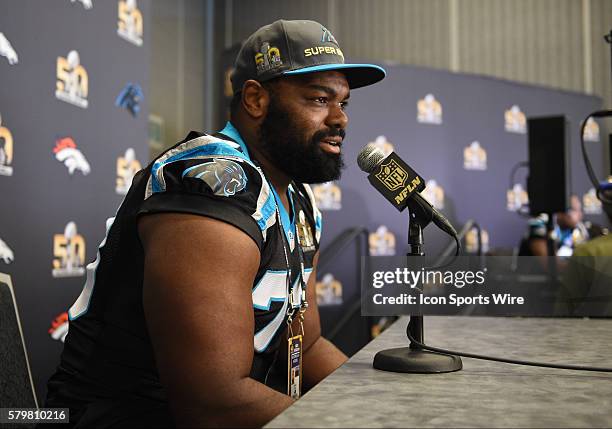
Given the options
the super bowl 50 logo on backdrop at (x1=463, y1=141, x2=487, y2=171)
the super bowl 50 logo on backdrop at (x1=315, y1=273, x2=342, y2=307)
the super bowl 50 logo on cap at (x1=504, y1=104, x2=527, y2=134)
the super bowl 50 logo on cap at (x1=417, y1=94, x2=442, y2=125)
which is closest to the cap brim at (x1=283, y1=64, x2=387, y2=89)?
the super bowl 50 logo on backdrop at (x1=315, y1=273, x2=342, y2=307)

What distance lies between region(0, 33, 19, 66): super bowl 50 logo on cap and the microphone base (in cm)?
137

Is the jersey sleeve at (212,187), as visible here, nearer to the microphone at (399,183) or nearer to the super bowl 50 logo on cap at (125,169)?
the microphone at (399,183)

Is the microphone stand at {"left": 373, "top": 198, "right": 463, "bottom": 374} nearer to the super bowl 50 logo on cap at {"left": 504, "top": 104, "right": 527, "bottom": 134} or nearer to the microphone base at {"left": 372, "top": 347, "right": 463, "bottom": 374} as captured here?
the microphone base at {"left": 372, "top": 347, "right": 463, "bottom": 374}

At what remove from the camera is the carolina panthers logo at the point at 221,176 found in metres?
1.05

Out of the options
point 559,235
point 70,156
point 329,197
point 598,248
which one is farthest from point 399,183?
Answer: point 559,235

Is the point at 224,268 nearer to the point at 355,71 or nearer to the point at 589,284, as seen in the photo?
the point at 355,71

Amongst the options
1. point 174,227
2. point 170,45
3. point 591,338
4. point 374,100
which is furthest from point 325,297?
point 174,227

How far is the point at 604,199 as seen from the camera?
1.86 metres

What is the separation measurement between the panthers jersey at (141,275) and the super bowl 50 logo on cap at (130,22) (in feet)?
4.86

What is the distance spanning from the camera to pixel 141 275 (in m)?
1.15

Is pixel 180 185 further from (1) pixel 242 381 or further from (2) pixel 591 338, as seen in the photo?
(2) pixel 591 338

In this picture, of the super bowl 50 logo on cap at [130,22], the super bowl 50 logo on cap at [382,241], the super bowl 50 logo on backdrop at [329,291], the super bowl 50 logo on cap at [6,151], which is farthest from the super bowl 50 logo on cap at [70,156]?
the super bowl 50 logo on cap at [382,241]

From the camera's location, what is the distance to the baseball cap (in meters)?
1.42

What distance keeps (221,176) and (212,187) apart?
29 mm
